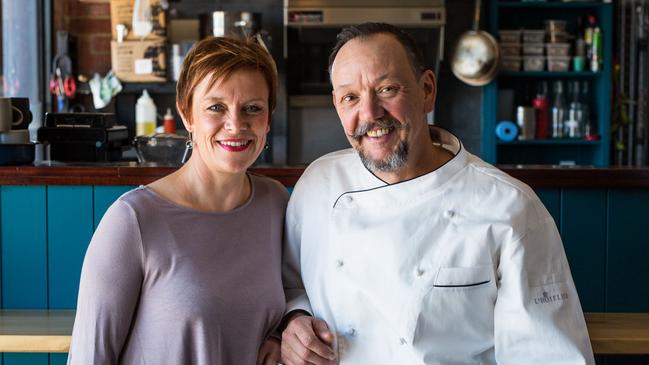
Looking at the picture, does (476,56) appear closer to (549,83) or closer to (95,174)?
(549,83)

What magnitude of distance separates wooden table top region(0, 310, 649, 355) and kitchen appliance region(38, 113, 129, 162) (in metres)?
0.73

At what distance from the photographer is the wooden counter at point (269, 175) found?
2506 millimetres

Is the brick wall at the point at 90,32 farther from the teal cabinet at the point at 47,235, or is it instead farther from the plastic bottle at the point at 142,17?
the teal cabinet at the point at 47,235

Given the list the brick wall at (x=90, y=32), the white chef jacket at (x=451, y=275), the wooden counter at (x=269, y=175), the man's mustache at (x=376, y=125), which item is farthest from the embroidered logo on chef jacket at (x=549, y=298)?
the brick wall at (x=90, y=32)

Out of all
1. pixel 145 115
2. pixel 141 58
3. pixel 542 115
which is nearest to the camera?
pixel 141 58

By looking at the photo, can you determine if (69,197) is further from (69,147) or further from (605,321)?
(605,321)

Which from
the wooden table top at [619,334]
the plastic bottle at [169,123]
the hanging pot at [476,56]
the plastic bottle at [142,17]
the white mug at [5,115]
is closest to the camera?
the wooden table top at [619,334]

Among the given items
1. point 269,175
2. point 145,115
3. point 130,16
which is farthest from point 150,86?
point 269,175

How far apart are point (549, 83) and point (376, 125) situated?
4259 mm

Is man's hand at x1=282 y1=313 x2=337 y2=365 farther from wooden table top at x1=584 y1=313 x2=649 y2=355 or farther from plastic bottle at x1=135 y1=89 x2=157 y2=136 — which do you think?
plastic bottle at x1=135 y1=89 x2=157 y2=136

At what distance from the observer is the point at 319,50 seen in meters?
5.58

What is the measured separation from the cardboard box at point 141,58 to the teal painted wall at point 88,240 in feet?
8.78

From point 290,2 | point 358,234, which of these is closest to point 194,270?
point 358,234

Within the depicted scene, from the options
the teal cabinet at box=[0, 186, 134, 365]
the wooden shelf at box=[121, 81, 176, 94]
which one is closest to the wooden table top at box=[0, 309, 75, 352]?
the teal cabinet at box=[0, 186, 134, 365]
